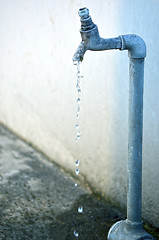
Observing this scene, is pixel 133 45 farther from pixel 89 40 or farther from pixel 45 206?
pixel 45 206

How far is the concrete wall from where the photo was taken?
2.23 metres

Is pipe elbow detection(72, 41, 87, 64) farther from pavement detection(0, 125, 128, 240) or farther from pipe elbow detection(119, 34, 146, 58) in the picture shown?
pavement detection(0, 125, 128, 240)

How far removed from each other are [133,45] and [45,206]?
1369 millimetres

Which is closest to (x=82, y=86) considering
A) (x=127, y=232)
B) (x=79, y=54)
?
(x=79, y=54)

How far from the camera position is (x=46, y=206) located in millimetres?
2566

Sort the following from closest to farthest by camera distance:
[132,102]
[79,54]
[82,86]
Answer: [79,54] < [132,102] < [82,86]

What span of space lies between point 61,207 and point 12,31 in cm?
186

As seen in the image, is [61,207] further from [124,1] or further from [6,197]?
[124,1]

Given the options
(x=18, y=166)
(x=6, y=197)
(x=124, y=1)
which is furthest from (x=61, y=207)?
(x=124, y=1)

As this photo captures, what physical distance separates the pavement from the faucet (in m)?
0.32

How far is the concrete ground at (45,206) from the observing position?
7.50 ft

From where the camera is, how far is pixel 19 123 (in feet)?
12.3

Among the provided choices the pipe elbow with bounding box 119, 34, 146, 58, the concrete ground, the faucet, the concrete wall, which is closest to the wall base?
the faucet

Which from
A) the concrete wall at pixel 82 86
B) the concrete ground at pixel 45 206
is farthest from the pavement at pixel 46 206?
the concrete wall at pixel 82 86
